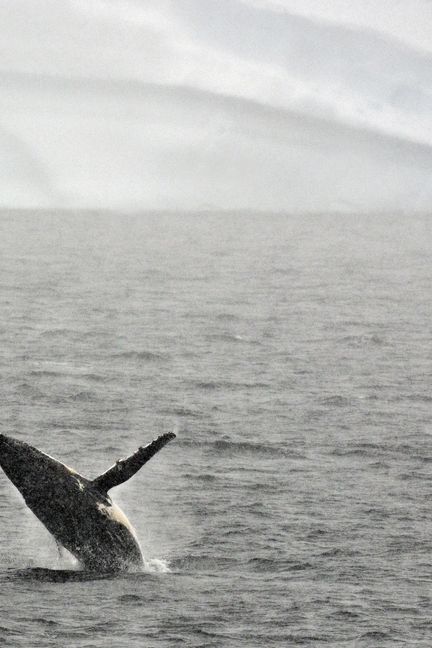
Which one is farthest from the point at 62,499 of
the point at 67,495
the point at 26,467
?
the point at 26,467

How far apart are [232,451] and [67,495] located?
39.9 feet

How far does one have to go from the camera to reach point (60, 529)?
71.1 ft

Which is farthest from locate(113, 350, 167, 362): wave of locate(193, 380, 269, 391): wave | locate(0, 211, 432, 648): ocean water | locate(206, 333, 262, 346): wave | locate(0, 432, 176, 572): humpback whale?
locate(0, 432, 176, 572): humpback whale

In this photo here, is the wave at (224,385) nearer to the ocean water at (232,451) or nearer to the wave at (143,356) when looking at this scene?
the ocean water at (232,451)

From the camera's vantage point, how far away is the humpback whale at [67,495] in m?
21.1

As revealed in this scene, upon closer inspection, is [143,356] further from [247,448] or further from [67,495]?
[67,495]

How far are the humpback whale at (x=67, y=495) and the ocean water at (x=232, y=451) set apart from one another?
2.90 ft

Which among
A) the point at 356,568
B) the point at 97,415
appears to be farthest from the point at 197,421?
the point at 356,568

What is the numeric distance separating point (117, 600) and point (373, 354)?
98.0 ft

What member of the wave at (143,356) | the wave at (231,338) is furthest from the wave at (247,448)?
the wave at (231,338)

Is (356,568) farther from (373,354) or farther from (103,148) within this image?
(103,148)

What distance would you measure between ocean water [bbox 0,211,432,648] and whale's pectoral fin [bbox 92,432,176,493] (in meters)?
1.82

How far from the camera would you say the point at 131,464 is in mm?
20641

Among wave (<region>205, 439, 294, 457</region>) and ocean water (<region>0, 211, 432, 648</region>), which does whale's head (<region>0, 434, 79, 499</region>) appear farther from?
wave (<region>205, 439, 294, 457</region>)
